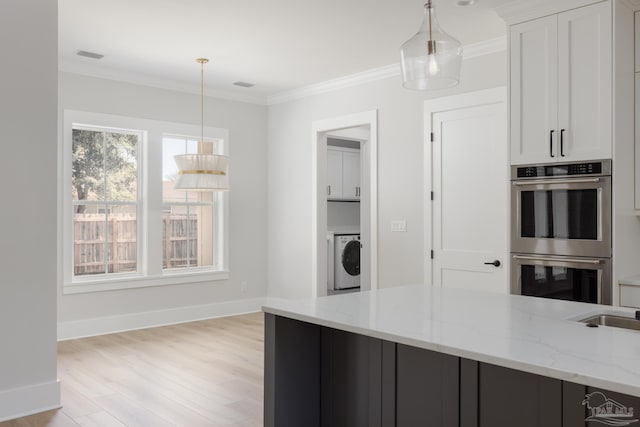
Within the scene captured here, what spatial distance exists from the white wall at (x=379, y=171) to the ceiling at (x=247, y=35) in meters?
0.32

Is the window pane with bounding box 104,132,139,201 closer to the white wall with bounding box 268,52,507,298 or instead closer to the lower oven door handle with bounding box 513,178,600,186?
the white wall with bounding box 268,52,507,298

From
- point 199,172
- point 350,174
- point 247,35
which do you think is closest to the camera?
point 247,35

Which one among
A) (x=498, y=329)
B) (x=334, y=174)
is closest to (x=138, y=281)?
(x=334, y=174)

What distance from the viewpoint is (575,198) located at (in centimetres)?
345

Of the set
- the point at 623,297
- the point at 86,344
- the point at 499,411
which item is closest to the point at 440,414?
the point at 499,411

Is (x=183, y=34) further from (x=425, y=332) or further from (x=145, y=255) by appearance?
Answer: (x=425, y=332)

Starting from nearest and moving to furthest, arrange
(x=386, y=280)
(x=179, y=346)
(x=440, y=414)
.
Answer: (x=440, y=414), (x=179, y=346), (x=386, y=280)

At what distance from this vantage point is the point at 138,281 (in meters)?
5.67

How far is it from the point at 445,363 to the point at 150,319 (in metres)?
4.62

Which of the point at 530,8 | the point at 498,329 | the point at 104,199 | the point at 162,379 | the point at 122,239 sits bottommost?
the point at 162,379

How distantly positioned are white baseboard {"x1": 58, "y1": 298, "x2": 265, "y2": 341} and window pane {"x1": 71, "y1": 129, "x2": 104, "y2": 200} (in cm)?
126

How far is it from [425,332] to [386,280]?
370 cm

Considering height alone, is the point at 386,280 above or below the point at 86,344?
above

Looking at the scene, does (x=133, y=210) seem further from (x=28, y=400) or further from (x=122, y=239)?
(x=28, y=400)
